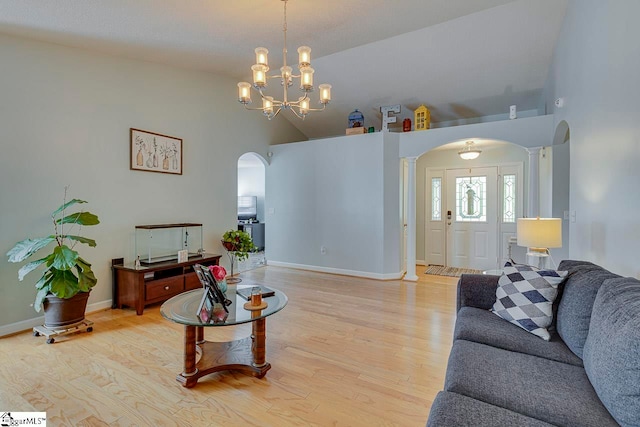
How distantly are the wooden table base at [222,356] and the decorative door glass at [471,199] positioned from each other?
488cm

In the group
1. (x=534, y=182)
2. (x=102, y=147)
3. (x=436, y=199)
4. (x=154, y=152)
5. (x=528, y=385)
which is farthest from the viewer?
(x=436, y=199)

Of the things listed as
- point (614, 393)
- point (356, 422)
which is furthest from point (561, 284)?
point (356, 422)

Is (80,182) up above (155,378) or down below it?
above

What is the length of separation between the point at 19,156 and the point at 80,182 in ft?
1.74

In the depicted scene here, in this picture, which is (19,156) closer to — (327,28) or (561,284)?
(327,28)

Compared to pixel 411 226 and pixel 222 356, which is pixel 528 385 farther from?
pixel 411 226

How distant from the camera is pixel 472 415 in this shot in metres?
1.08

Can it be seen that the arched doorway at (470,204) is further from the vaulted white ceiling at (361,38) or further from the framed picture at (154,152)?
the framed picture at (154,152)

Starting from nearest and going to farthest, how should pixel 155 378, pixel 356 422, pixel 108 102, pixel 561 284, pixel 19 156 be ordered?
1. pixel 356 422
2. pixel 561 284
3. pixel 155 378
4. pixel 19 156
5. pixel 108 102

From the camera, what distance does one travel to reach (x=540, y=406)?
1174 millimetres

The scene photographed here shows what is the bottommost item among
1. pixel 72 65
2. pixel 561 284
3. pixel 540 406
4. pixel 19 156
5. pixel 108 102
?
pixel 540 406

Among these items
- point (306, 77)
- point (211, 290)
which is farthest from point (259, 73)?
point (211, 290)

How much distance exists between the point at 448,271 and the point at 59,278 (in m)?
Answer: 5.42

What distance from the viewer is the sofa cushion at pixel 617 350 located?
1.02 metres
